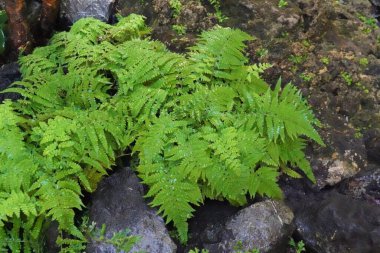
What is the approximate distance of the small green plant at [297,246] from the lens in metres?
4.55

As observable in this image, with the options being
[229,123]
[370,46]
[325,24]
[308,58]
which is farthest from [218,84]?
[370,46]

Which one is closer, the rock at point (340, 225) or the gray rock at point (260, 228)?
the gray rock at point (260, 228)

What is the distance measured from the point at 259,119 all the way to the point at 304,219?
1.27 metres

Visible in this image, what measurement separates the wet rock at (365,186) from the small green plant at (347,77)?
4.58 feet

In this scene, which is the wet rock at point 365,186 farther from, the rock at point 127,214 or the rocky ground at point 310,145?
the rock at point 127,214

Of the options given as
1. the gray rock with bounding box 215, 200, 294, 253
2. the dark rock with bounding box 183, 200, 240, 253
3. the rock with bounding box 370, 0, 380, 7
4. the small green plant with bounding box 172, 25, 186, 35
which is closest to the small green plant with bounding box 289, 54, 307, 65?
the small green plant with bounding box 172, 25, 186, 35

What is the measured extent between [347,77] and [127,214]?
378 cm

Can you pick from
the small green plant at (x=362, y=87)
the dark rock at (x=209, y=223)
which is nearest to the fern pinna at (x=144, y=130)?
the dark rock at (x=209, y=223)

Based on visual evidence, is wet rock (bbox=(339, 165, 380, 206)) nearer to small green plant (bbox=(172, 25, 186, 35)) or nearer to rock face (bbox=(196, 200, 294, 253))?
rock face (bbox=(196, 200, 294, 253))

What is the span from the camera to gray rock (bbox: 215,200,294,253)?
4.30 meters

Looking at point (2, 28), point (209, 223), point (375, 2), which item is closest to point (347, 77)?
point (375, 2)

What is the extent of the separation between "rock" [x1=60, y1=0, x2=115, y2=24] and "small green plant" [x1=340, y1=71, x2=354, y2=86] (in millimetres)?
3701

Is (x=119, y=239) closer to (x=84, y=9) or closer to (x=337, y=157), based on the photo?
(x=337, y=157)

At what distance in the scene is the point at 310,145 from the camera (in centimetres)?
538
